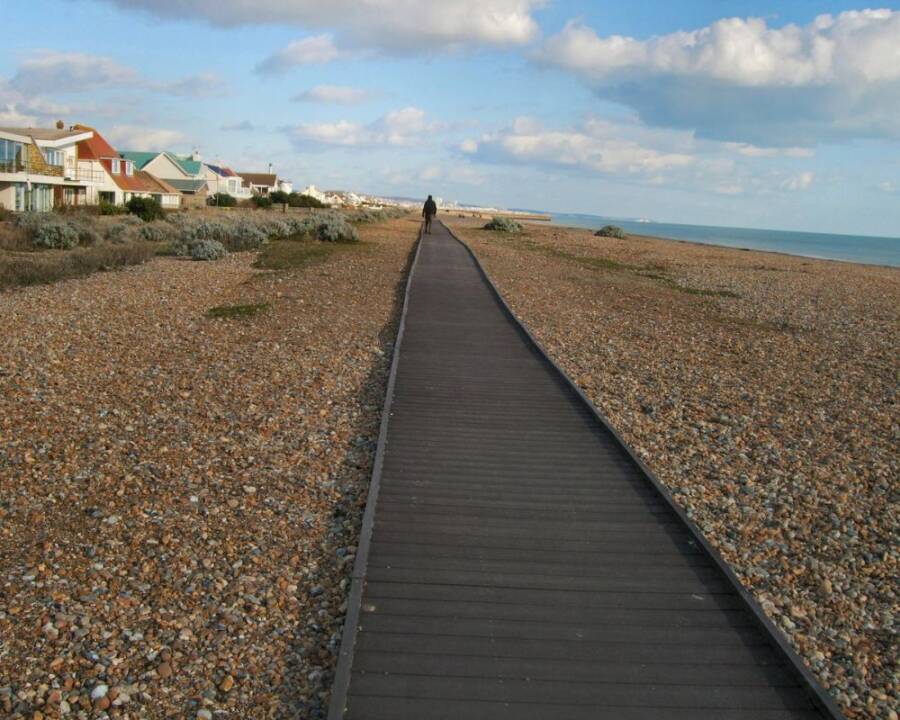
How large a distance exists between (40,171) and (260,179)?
6218 cm

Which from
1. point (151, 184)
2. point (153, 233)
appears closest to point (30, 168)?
point (153, 233)

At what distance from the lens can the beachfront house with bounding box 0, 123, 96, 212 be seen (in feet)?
125

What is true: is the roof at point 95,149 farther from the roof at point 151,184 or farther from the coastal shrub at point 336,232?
the coastal shrub at point 336,232

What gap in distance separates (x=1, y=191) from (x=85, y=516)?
125 feet

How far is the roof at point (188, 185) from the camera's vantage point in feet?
250

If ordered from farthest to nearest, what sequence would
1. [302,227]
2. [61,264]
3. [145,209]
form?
[145,209], [302,227], [61,264]

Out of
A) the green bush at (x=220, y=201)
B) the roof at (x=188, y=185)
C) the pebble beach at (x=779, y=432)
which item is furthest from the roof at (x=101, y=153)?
the pebble beach at (x=779, y=432)

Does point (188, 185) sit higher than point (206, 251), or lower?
higher

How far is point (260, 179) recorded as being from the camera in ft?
333

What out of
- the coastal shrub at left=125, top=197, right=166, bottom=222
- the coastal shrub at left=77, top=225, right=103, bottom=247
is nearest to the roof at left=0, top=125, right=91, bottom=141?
the coastal shrub at left=125, top=197, right=166, bottom=222

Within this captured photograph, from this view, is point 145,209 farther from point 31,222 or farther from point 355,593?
point 355,593

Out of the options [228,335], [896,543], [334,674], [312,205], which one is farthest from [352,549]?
[312,205]

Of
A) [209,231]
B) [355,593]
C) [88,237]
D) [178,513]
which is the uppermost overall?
[209,231]

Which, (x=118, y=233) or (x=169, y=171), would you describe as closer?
(x=118, y=233)
